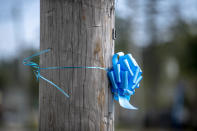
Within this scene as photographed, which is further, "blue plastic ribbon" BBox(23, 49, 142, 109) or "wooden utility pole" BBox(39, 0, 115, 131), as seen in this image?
"blue plastic ribbon" BBox(23, 49, 142, 109)

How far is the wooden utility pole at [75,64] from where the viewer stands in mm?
1801

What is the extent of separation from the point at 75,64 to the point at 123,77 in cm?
38

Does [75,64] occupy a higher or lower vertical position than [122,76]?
higher

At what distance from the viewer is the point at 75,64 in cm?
181

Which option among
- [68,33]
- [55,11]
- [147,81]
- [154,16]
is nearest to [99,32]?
[68,33]

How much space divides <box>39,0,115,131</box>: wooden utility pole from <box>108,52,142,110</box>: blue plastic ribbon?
8 cm

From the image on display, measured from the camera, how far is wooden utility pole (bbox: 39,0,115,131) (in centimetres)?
180

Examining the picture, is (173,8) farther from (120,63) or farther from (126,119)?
(120,63)

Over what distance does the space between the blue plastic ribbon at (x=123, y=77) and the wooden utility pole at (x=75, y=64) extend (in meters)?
0.08

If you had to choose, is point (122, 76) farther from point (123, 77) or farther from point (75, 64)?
point (75, 64)

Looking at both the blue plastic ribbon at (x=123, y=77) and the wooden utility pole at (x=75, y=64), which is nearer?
the wooden utility pole at (x=75, y=64)

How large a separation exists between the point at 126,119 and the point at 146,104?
2.05 metres

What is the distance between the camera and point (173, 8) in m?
20.2

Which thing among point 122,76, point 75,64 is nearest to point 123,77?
point 122,76
